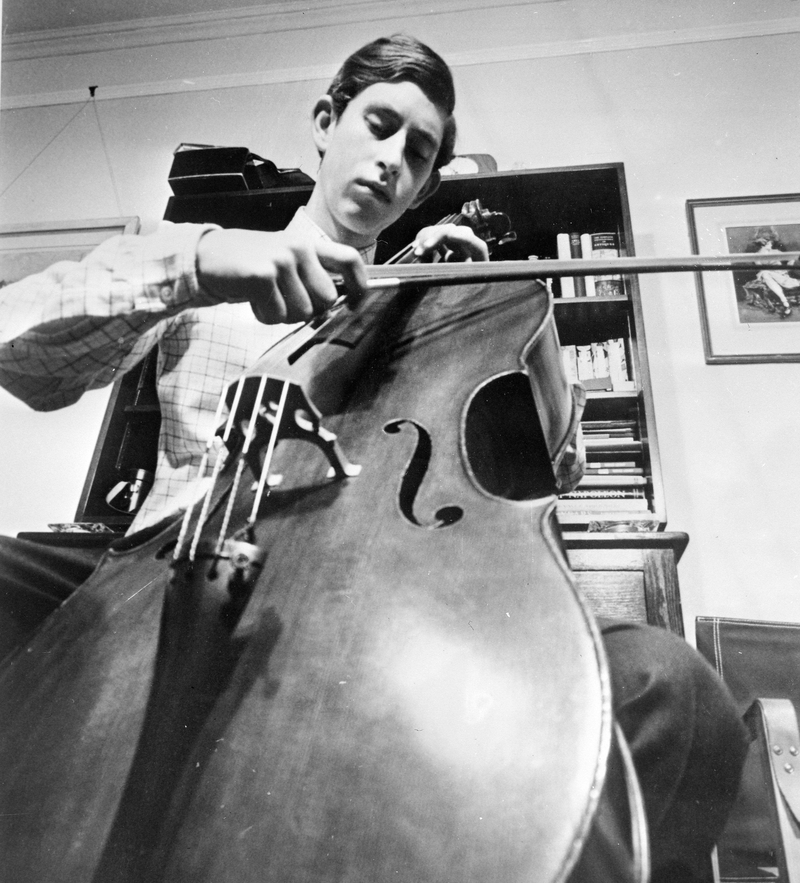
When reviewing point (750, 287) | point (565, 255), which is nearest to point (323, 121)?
point (565, 255)

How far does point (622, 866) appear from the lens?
0.32 metres

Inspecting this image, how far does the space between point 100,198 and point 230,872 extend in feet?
5.10

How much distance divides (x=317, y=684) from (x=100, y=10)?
5.42ft

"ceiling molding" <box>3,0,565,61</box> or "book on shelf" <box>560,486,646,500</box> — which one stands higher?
"ceiling molding" <box>3,0,565,61</box>

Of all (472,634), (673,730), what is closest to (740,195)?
(673,730)

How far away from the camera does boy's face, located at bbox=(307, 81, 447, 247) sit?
913 mm

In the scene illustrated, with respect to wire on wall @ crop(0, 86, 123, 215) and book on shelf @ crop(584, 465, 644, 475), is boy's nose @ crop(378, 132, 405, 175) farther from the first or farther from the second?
wire on wall @ crop(0, 86, 123, 215)

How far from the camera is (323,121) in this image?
1.04 meters

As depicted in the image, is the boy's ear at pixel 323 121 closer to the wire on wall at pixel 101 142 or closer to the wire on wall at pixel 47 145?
the wire on wall at pixel 101 142

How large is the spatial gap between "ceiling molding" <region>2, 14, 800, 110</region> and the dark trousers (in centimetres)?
125

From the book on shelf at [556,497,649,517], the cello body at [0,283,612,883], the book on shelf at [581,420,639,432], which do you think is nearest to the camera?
the cello body at [0,283,612,883]

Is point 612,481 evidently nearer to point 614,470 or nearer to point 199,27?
point 614,470

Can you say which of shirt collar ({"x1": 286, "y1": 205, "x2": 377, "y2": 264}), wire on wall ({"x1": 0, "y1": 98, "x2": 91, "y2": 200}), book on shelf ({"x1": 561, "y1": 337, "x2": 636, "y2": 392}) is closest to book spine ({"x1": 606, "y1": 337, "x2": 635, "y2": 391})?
book on shelf ({"x1": 561, "y1": 337, "x2": 636, "y2": 392})

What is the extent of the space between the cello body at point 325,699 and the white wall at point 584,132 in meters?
0.98
